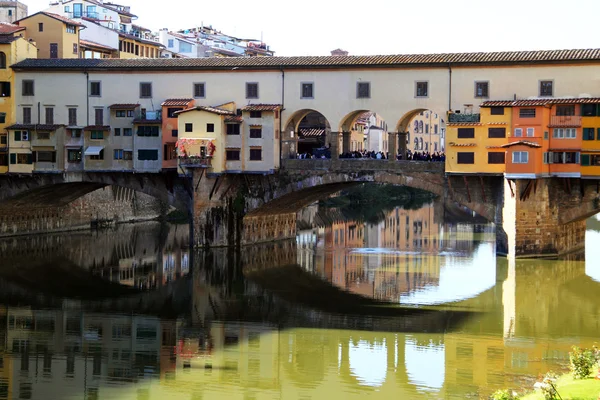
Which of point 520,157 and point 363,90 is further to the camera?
point 363,90

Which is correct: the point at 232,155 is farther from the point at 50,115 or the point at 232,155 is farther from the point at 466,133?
the point at 466,133

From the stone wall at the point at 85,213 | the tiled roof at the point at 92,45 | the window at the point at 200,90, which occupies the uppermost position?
the tiled roof at the point at 92,45

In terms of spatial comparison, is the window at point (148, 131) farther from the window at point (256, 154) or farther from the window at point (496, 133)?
the window at point (496, 133)

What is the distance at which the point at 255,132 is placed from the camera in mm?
44781

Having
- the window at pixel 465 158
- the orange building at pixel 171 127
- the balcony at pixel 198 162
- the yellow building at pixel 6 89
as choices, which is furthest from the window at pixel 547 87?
the yellow building at pixel 6 89

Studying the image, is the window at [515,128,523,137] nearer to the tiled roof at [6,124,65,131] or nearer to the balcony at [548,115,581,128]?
the balcony at [548,115,581,128]

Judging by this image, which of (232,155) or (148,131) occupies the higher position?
(148,131)

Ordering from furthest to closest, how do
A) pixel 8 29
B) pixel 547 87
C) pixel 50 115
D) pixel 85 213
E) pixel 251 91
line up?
pixel 85 213 < pixel 8 29 < pixel 50 115 < pixel 251 91 < pixel 547 87

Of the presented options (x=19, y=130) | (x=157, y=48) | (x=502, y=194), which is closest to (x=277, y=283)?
(x=502, y=194)

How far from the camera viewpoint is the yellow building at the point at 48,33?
5438 cm

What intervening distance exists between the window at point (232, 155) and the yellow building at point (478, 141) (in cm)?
961

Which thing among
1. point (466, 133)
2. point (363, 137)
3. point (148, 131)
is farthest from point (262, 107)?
point (363, 137)

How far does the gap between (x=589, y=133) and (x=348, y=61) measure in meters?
10.8

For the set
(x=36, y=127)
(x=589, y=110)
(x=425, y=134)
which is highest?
(x=425, y=134)
